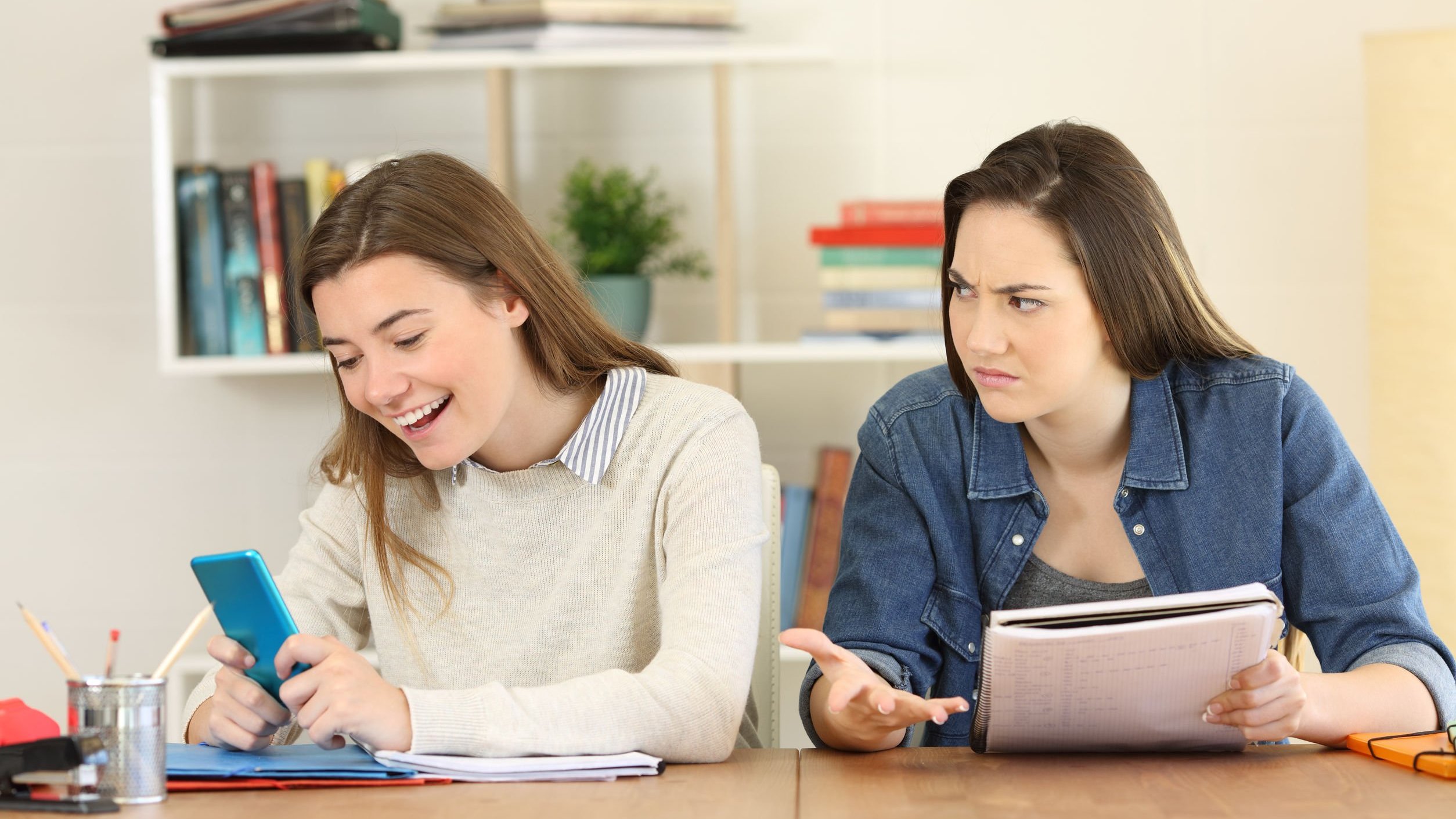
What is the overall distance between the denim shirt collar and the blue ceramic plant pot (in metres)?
0.97

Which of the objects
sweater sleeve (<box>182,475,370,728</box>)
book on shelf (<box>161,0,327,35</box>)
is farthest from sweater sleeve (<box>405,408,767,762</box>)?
book on shelf (<box>161,0,327,35</box>)

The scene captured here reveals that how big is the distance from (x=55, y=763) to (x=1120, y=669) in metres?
0.85

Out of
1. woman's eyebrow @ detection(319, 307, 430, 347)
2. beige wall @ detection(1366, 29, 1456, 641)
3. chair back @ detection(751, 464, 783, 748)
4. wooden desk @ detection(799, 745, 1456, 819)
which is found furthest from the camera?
beige wall @ detection(1366, 29, 1456, 641)

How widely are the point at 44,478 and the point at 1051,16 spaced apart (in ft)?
7.09

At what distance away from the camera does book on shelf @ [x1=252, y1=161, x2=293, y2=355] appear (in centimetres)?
243

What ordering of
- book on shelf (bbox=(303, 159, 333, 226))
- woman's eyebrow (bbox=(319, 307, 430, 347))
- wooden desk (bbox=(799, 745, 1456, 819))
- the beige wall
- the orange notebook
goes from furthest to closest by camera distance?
book on shelf (bbox=(303, 159, 333, 226)), the beige wall, woman's eyebrow (bbox=(319, 307, 430, 347)), the orange notebook, wooden desk (bbox=(799, 745, 1456, 819))

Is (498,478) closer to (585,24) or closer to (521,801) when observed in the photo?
(521,801)

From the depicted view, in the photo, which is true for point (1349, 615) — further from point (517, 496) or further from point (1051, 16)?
point (1051, 16)

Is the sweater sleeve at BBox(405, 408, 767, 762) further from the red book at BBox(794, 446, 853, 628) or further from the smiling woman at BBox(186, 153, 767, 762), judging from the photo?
the red book at BBox(794, 446, 853, 628)

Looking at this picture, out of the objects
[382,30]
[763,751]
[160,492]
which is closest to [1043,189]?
[763,751]

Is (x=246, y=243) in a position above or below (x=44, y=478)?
above

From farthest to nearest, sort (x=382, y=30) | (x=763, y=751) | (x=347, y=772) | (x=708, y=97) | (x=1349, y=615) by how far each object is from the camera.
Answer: (x=708, y=97)
(x=382, y=30)
(x=1349, y=615)
(x=763, y=751)
(x=347, y=772)

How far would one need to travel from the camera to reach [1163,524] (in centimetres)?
149

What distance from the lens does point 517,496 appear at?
4.93 feet
